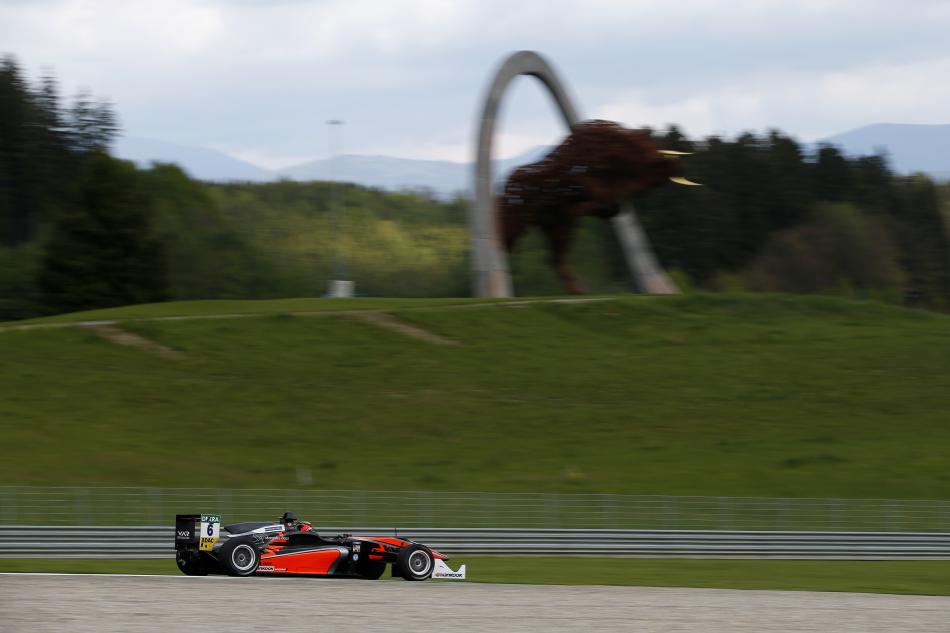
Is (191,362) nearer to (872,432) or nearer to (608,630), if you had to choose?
(872,432)

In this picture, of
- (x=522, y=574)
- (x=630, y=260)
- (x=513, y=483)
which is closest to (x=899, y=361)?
(x=630, y=260)

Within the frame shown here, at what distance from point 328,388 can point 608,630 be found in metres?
30.9

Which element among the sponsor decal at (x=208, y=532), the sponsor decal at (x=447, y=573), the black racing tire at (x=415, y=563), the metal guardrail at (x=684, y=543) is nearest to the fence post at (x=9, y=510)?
the metal guardrail at (x=684, y=543)

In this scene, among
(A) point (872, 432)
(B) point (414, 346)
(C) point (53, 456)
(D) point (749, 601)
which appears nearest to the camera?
(D) point (749, 601)

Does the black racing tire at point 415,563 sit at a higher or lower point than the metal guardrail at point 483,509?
higher

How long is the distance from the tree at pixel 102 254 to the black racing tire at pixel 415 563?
4947 centimetres

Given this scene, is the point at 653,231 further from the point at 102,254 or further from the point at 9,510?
the point at 9,510

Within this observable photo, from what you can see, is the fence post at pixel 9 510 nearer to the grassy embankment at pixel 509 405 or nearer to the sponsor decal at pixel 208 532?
the grassy embankment at pixel 509 405

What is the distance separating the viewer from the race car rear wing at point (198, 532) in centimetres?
1897

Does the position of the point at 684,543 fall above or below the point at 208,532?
below

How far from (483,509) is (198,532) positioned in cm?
1309

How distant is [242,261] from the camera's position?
3907 inches

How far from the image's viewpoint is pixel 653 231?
364ft

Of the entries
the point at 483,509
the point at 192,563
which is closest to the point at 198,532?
the point at 192,563
